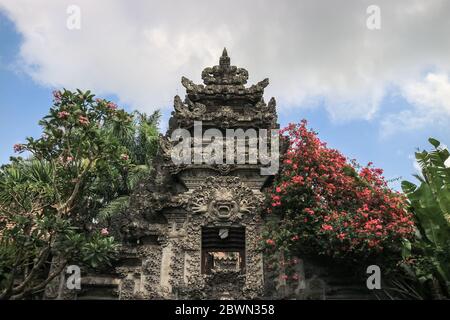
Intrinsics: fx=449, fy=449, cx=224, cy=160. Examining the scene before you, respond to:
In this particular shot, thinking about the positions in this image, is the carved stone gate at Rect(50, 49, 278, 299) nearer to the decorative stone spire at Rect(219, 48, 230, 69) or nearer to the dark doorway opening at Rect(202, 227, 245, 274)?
the dark doorway opening at Rect(202, 227, 245, 274)

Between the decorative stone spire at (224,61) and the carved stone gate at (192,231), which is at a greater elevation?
the decorative stone spire at (224,61)

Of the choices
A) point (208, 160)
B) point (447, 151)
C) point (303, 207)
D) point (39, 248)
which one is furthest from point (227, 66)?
point (39, 248)

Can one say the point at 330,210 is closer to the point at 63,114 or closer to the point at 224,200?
the point at 224,200

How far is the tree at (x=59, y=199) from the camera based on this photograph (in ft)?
32.0

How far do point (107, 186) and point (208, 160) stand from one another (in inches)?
245

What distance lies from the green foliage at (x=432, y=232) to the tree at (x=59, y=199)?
7.08 meters

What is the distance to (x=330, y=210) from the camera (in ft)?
35.8

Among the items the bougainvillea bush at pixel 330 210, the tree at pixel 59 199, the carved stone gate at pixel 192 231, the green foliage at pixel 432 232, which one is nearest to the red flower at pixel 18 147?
the tree at pixel 59 199

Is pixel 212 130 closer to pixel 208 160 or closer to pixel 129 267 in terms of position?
pixel 208 160

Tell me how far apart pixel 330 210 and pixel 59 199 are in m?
6.40

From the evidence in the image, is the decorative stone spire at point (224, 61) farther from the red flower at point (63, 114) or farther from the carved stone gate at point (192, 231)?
the red flower at point (63, 114)

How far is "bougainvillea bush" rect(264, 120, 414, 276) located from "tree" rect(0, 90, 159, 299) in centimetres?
417

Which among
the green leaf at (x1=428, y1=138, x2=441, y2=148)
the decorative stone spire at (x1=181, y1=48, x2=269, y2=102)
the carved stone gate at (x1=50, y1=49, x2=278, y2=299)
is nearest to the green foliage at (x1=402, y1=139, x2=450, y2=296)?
the green leaf at (x1=428, y1=138, x2=441, y2=148)
